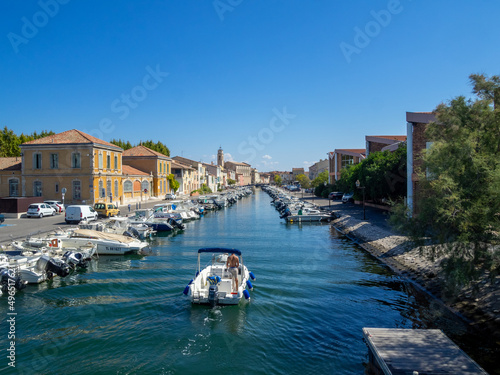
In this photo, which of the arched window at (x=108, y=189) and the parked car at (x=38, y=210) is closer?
the parked car at (x=38, y=210)

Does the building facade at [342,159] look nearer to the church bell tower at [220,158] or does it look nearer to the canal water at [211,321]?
the canal water at [211,321]

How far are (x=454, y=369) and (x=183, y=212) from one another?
3643 cm

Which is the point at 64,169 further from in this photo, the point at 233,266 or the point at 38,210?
the point at 233,266

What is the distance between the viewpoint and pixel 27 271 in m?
15.8

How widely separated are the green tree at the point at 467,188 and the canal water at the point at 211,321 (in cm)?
270

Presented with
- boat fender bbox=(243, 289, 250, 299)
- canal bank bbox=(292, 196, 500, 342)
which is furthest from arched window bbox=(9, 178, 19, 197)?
boat fender bbox=(243, 289, 250, 299)

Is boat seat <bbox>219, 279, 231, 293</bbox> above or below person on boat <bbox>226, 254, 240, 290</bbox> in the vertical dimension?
below

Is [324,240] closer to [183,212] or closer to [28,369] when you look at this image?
[183,212]

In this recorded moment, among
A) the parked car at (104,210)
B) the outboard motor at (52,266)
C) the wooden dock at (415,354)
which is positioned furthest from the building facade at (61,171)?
the wooden dock at (415,354)

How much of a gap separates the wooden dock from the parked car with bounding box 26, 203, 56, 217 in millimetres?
33479

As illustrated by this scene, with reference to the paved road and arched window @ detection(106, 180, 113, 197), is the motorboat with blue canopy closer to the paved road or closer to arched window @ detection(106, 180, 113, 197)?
the paved road

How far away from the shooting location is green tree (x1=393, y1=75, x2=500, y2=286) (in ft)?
31.0

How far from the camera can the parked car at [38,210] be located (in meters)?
34.1

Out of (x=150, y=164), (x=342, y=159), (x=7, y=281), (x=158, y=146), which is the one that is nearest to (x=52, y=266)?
(x=7, y=281)
